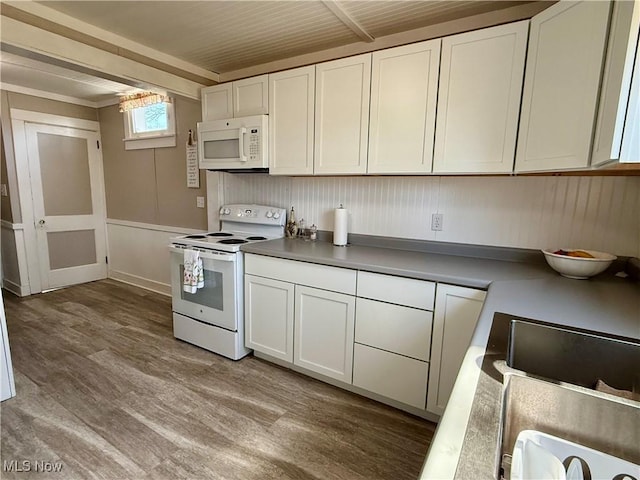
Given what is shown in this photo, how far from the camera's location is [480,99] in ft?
5.83

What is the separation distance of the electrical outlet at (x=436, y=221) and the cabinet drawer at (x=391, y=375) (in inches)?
35.1

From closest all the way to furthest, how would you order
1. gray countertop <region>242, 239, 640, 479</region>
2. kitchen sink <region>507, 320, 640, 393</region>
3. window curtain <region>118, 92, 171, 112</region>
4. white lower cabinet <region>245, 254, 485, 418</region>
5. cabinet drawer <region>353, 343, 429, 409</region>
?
gray countertop <region>242, 239, 640, 479</region> < kitchen sink <region>507, 320, 640, 393</region> < white lower cabinet <region>245, 254, 485, 418</region> < cabinet drawer <region>353, 343, 429, 409</region> < window curtain <region>118, 92, 171, 112</region>

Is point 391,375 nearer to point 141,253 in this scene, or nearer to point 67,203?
point 141,253

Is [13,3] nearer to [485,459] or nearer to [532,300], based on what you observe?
[485,459]

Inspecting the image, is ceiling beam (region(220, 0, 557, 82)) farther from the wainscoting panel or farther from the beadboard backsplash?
the wainscoting panel

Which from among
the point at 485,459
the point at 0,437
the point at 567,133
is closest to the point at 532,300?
the point at 567,133

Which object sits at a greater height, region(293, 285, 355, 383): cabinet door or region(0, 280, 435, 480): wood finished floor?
region(293, 285, 355, 383): cabinet door

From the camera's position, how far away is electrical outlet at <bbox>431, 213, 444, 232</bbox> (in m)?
2.23

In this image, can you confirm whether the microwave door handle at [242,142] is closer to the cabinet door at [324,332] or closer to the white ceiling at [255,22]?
the white ceiling at [255,22]

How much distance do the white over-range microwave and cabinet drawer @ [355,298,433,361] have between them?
54.4 inches

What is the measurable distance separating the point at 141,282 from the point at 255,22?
11.3ft

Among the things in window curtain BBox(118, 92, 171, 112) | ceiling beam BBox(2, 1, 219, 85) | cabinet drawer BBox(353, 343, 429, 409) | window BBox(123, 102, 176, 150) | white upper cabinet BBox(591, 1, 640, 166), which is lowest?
cabinet drawer BBox(353, 343, 429, 409)

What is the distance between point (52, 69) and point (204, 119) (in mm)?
1513

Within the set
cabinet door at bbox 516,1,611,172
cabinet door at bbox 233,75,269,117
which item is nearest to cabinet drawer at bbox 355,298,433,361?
cabinet door at bbox 516,1,611,172
